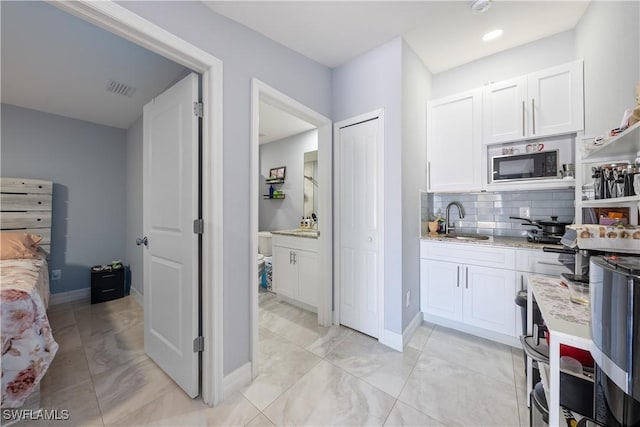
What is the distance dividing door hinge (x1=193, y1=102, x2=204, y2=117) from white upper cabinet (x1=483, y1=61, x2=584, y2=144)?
252 centimetres

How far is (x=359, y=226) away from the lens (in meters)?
2.34

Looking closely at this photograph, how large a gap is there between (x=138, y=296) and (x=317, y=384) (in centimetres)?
292

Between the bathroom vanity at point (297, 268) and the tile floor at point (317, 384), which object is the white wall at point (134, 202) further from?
the bathroom vanity at point (297, 268)

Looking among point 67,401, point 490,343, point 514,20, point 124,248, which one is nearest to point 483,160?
point 514,20

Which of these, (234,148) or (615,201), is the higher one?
(234,148)

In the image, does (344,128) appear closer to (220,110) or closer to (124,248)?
(220,110)

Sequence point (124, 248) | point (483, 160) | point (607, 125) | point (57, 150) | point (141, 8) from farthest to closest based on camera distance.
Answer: point (124, 248) → point (57, 150) → point (483, 160) → point (607, 125) → point (141, 8)

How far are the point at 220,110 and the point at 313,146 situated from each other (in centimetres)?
241

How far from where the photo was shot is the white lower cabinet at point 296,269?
274 centimetres

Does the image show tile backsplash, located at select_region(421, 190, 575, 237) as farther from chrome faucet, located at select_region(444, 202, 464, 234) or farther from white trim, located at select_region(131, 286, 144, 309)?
white trim, located at select_region(131, 286, 144, 309)

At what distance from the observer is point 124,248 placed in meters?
3.74

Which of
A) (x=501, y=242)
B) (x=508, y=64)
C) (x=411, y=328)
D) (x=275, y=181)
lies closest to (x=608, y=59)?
(x=508, y=64)

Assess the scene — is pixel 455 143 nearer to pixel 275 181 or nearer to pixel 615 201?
pixel 615 201

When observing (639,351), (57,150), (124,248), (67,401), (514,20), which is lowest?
(67,401)
